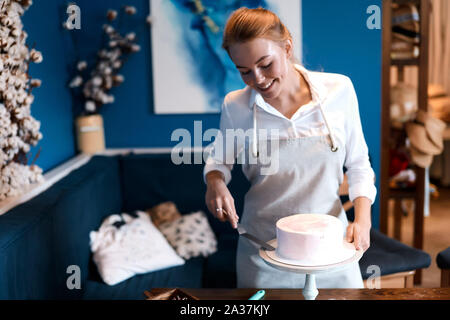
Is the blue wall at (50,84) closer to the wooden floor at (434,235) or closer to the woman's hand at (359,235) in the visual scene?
the woman's hand at (359,235)

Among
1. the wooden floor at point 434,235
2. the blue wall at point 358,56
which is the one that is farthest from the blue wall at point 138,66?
the wooden floor at point 434,235

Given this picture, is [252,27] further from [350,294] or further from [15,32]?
[15,32]

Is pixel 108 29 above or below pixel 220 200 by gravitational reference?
above

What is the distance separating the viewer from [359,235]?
0.88 m

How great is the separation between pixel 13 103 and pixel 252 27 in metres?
0.98

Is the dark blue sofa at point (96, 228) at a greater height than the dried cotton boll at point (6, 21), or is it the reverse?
the dried cotton boll at point (6, 21)

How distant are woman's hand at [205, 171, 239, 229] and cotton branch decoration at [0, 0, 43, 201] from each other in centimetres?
78

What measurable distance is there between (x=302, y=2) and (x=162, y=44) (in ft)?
4.02

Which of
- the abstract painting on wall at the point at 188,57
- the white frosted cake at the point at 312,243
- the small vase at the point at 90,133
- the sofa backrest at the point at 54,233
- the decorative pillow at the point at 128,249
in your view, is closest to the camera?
the white frosted cake at the point at 312,243

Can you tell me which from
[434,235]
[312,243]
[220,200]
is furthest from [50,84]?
[434,235]

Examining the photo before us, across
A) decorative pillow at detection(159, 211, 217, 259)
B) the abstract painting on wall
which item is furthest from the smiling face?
decorative pillow at detection(159, 211, 217, 259)

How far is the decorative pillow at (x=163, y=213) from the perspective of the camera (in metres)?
2.34

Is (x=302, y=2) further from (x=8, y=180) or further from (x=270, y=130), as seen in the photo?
(x=8, y=180)

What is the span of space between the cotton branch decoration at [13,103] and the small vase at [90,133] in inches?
27.9
